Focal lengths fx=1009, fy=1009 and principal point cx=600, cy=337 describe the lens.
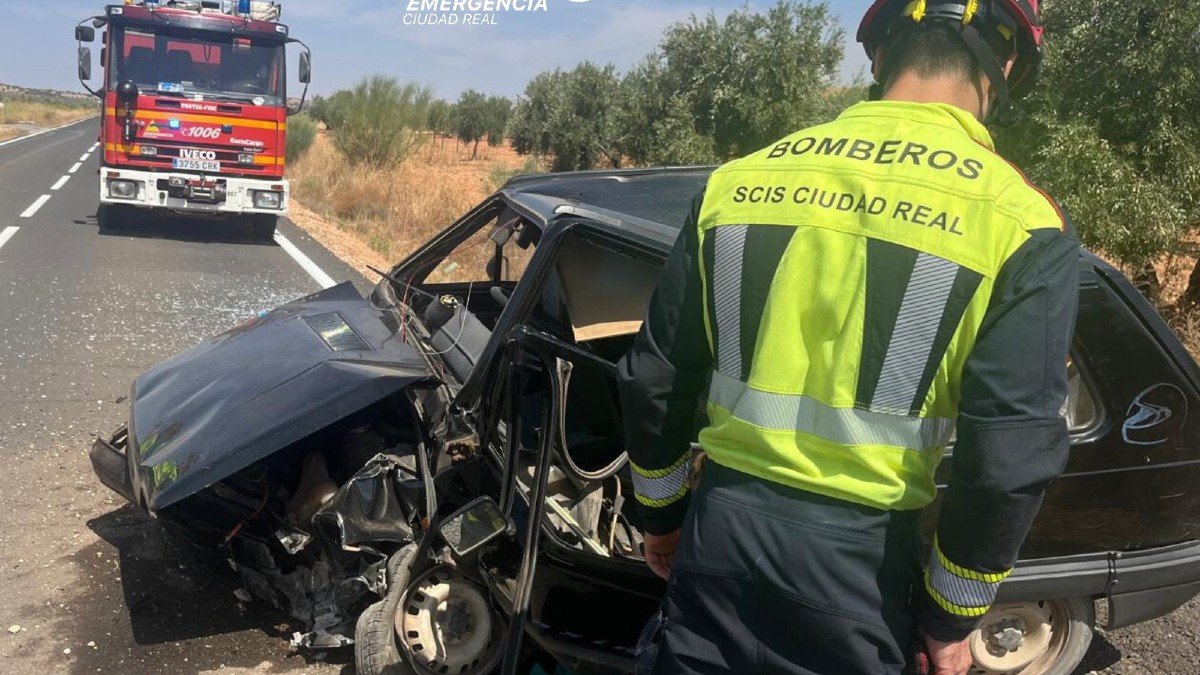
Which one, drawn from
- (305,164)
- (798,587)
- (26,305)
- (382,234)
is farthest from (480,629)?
(305,164)

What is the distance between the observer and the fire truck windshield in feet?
40.4

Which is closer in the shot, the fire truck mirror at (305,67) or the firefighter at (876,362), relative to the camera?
the firefighter at (876,362)

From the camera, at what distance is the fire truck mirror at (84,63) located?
40.3 feet

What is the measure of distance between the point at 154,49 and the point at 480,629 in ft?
38.2

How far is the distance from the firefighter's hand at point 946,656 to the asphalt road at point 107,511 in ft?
6.71

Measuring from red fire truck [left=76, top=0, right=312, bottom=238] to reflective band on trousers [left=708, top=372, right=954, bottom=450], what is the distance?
12437 millimetres

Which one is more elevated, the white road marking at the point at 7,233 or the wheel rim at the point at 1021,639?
the wheel rim at the point at 1021,639

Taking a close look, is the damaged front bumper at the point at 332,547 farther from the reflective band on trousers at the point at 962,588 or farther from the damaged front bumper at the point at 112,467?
the reflective band on trousers at the point at 962,588

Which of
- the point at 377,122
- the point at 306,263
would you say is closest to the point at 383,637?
the point at 306,263

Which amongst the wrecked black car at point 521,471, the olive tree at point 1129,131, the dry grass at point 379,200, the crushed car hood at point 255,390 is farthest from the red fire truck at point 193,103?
the wrecked black car at point 521,471

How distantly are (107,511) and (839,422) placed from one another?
3.69 meters

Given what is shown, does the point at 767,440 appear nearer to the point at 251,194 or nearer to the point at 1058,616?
the point at 1058,616

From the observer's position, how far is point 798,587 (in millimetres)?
1570

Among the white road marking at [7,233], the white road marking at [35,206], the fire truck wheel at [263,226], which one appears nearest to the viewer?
the white road marking at [7,233]
